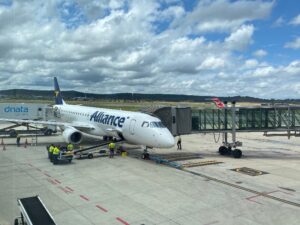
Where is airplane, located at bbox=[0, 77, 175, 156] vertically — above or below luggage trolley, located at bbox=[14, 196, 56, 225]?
above

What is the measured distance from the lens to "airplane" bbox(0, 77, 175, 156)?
1021 inches

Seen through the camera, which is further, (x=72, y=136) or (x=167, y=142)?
(x=72, y=136)

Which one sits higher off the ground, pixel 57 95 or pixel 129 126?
pixel 57 95

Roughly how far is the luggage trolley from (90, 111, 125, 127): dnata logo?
57.5 feet

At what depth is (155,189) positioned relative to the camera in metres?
18.5

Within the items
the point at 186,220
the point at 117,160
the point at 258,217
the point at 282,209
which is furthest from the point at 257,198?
→ the point at 117,160

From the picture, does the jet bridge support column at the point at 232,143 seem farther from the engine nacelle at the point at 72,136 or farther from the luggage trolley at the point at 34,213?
the luggage trolley at the point at 34,213

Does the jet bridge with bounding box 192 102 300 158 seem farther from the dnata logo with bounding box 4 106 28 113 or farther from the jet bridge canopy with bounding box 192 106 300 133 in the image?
the dnata logo with bounding box 4 106 28 113

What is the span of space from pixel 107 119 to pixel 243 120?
13.0 meters

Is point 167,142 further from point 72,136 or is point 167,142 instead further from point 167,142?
point 72,136

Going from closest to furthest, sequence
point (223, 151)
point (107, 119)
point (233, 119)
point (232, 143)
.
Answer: point (233, 119) < point (232, 143) < point (223, 151) < point (107, 119)

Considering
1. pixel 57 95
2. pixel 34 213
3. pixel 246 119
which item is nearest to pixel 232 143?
pixel 246 119

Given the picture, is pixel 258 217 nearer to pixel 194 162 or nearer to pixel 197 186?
pixel 197 186

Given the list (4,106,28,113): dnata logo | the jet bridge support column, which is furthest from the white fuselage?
(4,106,28,113): dnata logo
